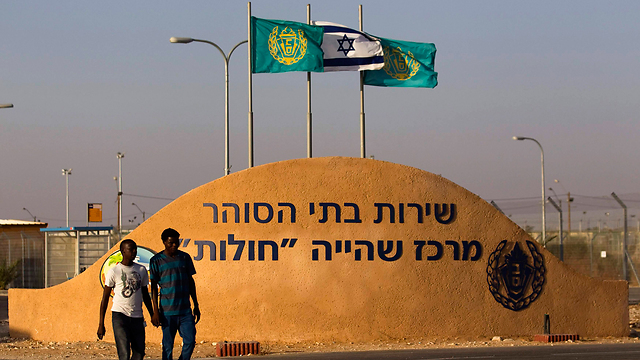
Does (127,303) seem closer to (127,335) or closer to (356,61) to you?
(127,335)

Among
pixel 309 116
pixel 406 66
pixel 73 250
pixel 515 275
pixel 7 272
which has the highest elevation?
pixel 406 66

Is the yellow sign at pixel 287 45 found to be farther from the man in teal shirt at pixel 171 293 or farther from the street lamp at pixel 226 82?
the man in teal shirt at pixel 171 293

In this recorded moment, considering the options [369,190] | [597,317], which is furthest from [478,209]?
[597,317]

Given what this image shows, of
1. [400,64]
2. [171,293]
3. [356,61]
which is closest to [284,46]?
[356,61]

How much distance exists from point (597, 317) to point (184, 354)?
11582 mm

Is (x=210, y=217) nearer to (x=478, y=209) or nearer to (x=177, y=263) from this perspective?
(x=478, y=209)

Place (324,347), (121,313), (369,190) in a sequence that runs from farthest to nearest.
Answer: (369,190) → (324,347) → (121,313)

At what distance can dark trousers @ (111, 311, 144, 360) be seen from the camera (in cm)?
962

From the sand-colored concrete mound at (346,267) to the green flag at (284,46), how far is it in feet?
11.4

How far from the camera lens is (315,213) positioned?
57.4 ft

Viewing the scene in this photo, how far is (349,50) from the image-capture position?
20297 millimetres

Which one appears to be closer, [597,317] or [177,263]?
[177,263]

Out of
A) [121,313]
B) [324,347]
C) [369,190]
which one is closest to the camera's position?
[121,313]

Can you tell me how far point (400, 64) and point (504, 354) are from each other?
8.88 meters
